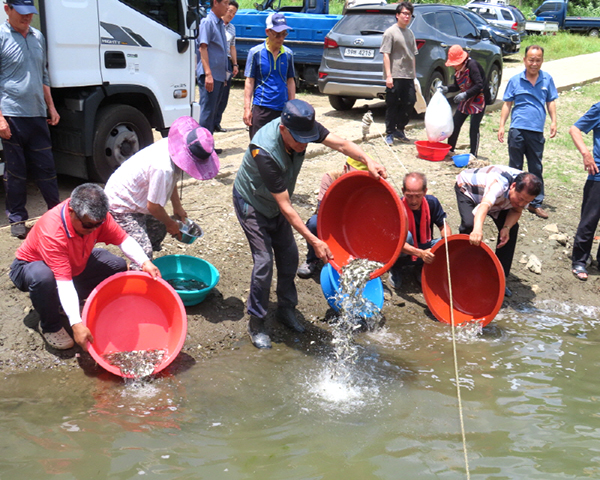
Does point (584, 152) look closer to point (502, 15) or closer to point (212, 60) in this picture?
point (212, 60)

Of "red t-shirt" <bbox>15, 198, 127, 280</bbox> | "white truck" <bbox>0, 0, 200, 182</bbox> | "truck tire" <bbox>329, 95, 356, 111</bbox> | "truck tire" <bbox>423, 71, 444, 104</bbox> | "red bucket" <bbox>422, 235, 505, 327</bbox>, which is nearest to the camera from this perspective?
"red t-shirt" <bbox>15, 198, 127, 280</bbox>

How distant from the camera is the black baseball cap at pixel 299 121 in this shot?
389 centimetres

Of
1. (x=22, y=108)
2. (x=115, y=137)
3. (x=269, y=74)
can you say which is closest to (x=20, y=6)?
(x=22, y=108)

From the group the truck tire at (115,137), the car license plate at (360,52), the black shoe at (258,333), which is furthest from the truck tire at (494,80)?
the black shoe at (258,333)

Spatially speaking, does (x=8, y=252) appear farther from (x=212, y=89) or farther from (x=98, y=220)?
(x=212, y=89)

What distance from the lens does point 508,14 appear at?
22078 mm

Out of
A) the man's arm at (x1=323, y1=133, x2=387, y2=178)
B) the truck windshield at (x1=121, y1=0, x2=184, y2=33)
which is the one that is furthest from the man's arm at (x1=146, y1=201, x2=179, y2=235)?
the truck windshield at (x1=121, y1=0, x2=184, y2=33)

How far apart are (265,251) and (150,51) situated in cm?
338

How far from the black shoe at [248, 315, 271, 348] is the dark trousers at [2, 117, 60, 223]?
2277 millimetres

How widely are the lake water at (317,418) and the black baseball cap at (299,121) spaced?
1638mm

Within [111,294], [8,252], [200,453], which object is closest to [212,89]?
[8,252]

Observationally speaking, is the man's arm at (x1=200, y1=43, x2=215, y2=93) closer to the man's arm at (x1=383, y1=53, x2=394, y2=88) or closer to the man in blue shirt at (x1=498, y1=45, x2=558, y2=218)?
the man's arm at (x1=383, y1=53, x2=394, y2=88)

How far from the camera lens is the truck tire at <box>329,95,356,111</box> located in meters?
11.2

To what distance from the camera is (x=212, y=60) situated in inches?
284
